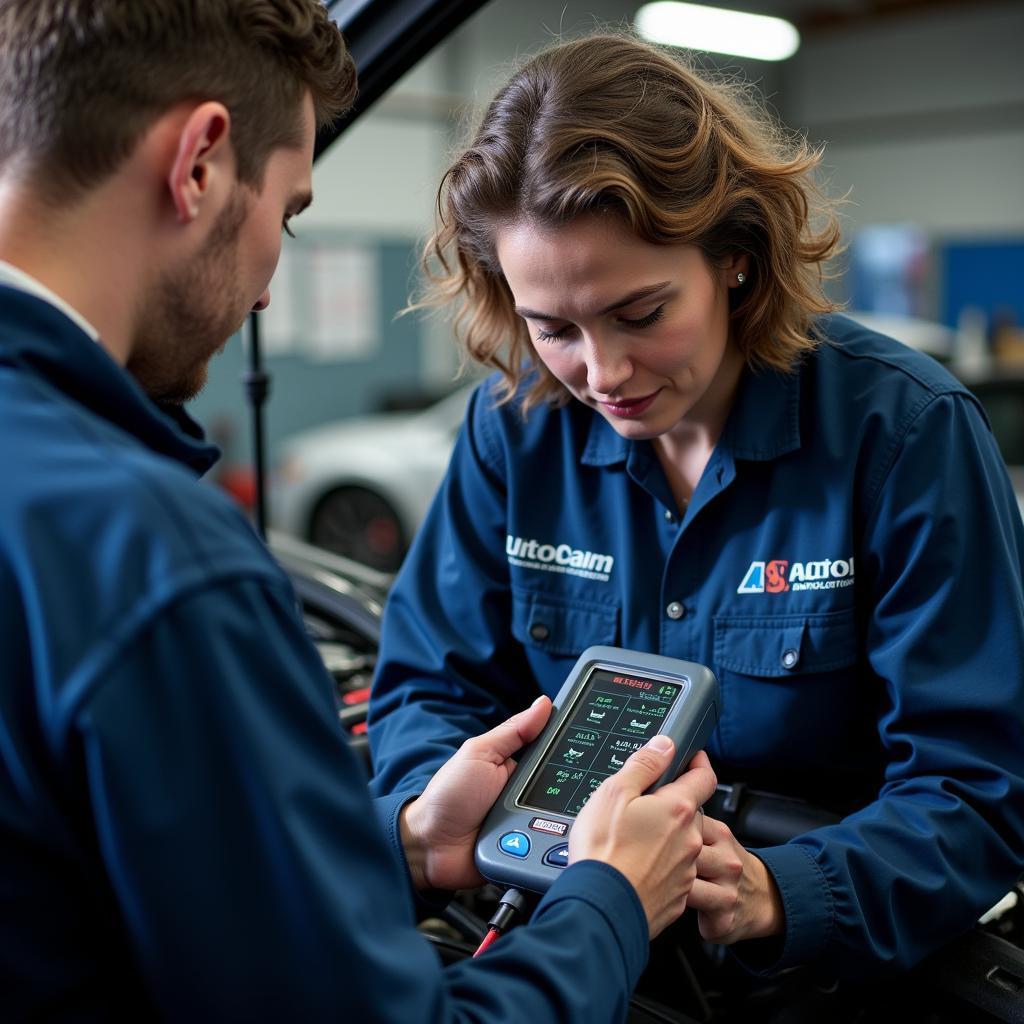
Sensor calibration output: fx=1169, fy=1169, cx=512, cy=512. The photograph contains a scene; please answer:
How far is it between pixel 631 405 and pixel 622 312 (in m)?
0.10

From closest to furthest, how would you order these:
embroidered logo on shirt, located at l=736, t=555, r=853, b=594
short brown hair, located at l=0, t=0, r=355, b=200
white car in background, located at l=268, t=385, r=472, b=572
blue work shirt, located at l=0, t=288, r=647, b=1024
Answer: blue work shirt, located at l=0, t=288, r=647, b=1024
short brown hair, located at l=0, t=0, r=355, b=200
embroidered logo on shirt, located at l=736, t=555, r=853, b=594
white car in background, located at l=268, t=385, r=472, b=572

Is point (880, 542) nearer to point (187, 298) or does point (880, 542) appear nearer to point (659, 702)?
point (659, 702)

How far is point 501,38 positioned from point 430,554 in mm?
7891

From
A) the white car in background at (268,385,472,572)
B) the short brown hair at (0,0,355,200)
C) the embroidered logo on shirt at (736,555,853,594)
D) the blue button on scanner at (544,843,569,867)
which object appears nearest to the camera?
the short brown hair at (0,0,355,200)

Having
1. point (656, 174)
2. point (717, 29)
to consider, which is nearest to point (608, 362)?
point (656, 174)

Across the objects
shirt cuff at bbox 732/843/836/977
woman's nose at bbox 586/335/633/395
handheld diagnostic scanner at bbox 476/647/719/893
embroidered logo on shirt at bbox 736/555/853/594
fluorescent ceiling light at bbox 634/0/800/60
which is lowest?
shirt cuff at bbox 732/843/836/977

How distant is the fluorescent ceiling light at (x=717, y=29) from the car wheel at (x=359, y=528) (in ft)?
11.8

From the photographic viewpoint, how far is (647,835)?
0.87 meters

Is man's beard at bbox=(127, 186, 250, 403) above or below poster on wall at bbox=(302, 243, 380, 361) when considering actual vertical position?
above

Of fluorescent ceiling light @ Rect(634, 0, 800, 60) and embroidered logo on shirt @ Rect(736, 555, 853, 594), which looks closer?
embroidered logo on shirt @ Rect(736, 555, 853, 594)

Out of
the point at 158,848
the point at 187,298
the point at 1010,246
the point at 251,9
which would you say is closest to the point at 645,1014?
the point at 158,848

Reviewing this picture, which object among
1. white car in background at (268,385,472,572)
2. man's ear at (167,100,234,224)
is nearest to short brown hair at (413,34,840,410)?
man's ear at (167,100,234,224)

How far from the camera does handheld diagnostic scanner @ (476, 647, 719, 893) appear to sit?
1.00 m

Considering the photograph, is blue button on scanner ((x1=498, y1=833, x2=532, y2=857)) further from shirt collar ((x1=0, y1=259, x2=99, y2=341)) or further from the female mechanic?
shirt collar ((x1=0, y1=259, x2=99, y2=341))
